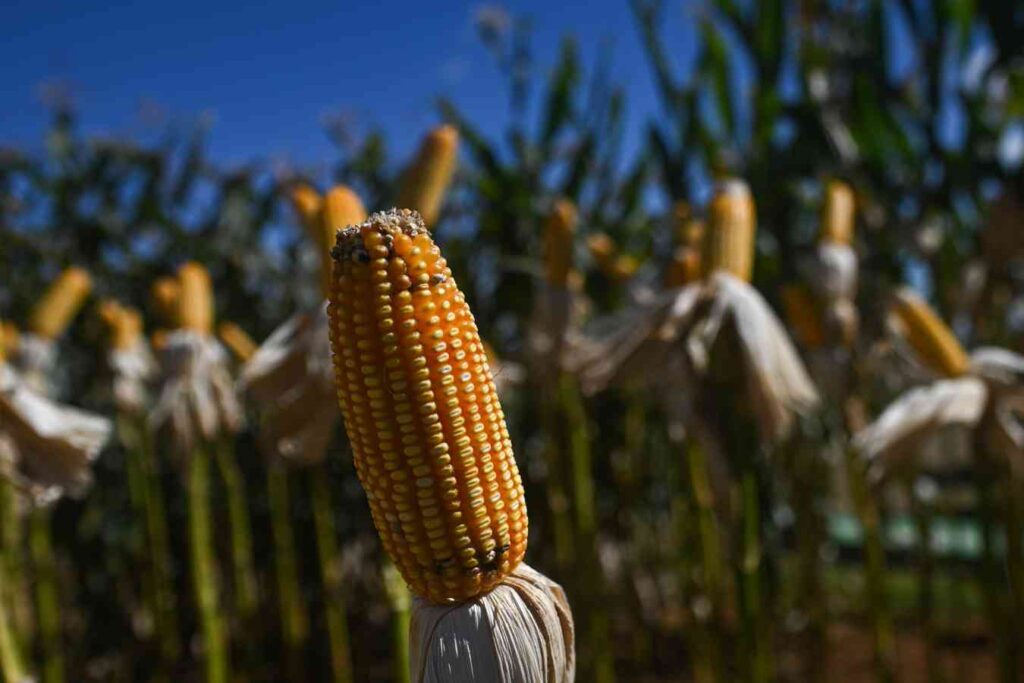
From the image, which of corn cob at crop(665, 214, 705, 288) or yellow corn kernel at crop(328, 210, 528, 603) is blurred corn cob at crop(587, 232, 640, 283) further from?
yellow corn kernel at crop(328, 210, 528, 603)

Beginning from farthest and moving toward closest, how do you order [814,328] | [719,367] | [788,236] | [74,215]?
[74,215], [788,236], [814,328], [719,367]

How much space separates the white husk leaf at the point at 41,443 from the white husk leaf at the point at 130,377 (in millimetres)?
1159

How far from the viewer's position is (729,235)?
6.64 ft

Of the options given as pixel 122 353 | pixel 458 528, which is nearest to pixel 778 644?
pixel 122 353

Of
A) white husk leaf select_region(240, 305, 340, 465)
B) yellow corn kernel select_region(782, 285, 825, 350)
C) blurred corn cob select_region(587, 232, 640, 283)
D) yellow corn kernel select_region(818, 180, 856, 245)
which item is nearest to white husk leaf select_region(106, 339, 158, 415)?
white husk leaf select_region(240, 305, 340, 465)

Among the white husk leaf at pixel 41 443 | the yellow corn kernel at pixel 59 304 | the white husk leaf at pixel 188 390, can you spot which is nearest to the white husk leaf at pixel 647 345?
the white husk leaf at pixel 41 443

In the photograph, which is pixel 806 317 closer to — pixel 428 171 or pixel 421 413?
pixel 428 171

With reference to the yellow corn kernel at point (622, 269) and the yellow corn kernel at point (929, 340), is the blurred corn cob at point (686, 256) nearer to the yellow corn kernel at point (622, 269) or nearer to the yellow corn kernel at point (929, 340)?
the yellow corn kernel at point (622, 269)

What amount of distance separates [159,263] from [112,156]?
24.4 inches

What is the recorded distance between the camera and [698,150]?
3.23 m

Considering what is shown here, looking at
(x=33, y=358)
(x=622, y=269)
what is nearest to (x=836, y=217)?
(x=622, y=269)

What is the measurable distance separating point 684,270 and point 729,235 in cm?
21

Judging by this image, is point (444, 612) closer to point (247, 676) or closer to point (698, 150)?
point (698, 150)

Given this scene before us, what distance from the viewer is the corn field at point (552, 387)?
93 cm
